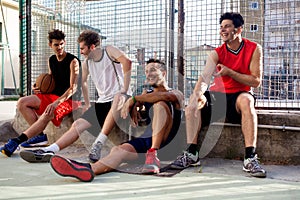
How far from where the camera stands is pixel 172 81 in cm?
414

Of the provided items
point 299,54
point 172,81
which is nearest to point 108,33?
point 172,81

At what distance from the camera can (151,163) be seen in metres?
3.10

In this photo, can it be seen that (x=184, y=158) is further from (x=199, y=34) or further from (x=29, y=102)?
(x=29, y=102)

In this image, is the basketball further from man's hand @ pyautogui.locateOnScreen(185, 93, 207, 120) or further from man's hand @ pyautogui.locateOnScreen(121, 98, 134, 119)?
man's hand @ pyautogui.locateOnScreen(185, 93, 207, 120)

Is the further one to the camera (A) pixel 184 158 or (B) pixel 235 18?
(B) pixel 235 18

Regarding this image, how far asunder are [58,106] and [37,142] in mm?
781

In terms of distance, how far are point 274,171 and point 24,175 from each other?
82.1 inches

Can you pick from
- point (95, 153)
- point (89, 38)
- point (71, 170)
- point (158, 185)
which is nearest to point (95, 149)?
point (95, 153)

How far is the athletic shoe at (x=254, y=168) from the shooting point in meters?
2.93

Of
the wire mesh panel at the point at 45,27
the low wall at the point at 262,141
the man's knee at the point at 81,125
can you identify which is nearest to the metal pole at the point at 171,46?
the low wall at the point at 262,141

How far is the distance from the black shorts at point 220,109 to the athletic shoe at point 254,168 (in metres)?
0.48

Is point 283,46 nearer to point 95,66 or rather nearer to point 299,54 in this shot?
point 299,54

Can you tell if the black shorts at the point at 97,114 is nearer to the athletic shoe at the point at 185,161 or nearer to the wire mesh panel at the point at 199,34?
the wire mesh panel at the point at 199,34

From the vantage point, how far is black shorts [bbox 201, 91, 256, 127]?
3.36 metres
